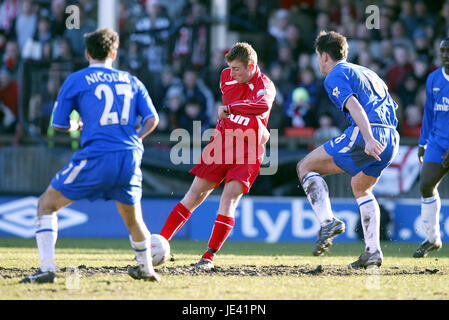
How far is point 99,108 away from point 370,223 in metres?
2.80

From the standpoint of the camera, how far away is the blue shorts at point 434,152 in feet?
27.5

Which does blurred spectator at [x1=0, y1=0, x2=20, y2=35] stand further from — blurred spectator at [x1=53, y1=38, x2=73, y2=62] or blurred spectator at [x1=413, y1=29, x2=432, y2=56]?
blurred spectator at [x1=413, y1=29, x2=432, y2=56]

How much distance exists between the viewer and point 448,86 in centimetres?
825

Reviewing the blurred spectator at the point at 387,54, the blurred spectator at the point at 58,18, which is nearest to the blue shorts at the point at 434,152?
the blurred spectator at the point at 387,54

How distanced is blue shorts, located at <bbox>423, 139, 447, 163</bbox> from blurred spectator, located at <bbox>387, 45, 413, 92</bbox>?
4639mm

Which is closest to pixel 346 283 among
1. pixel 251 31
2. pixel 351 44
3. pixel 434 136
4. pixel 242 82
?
pixel 242 82

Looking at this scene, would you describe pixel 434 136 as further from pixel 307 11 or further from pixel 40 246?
pixel 307 11

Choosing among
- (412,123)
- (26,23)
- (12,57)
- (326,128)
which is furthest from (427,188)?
(26,23)

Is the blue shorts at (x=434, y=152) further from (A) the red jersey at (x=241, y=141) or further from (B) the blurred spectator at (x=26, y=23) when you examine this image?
(B) the blurred spectator at (x=26, y=23)

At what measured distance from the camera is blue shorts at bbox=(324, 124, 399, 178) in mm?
6781

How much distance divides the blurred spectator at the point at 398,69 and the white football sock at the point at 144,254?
8152 mm

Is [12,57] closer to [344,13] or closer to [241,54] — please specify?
[344,13]

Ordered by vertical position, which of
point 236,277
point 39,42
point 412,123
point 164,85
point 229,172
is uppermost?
point 39,42

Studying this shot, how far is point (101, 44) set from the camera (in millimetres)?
5723
